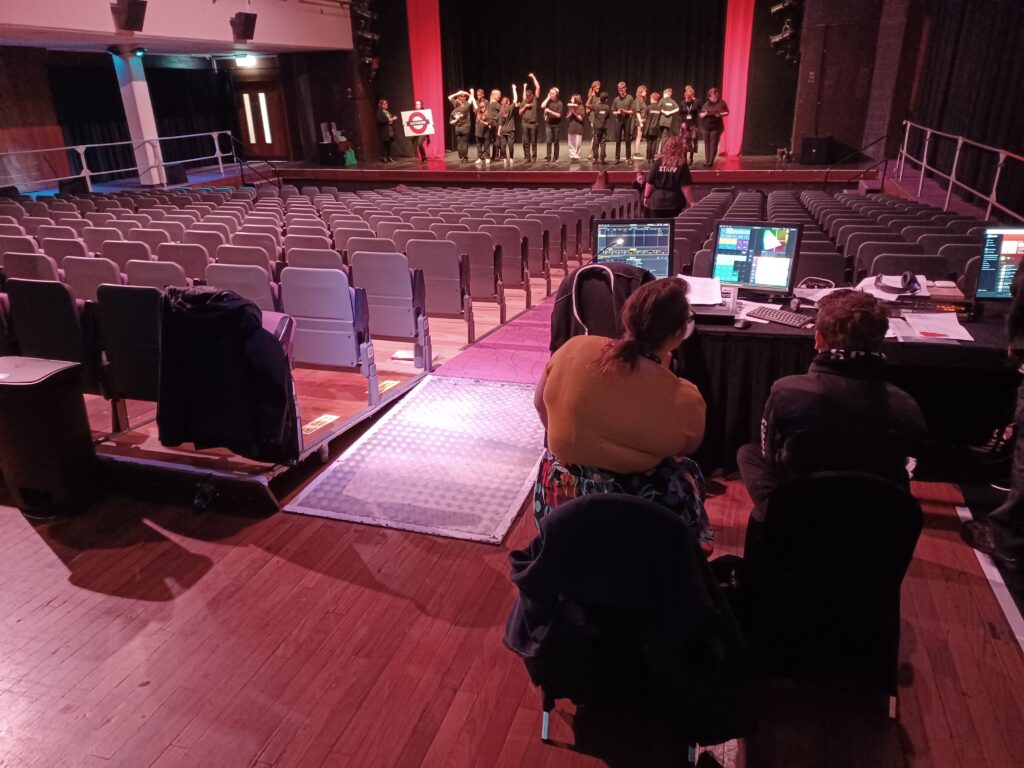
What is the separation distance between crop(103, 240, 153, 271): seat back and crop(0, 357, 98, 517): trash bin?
7.23 ft

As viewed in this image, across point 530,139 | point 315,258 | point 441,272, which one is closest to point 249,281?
point 315,258

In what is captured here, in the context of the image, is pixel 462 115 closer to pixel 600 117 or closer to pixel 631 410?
pixel 600 117

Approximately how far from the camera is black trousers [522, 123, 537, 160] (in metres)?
14.3

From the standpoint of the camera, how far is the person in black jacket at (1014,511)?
2.55m

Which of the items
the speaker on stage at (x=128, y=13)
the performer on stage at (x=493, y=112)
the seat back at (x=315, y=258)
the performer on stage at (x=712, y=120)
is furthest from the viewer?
the performer on stage at (x=493, y=112)

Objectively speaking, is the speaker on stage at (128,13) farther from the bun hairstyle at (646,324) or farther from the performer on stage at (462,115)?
the bun hairstyle at (646,324)

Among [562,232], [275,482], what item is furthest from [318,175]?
[275,482]

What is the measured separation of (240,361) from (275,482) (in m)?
0.67

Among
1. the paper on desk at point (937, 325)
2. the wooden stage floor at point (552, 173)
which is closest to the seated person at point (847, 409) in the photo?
the paper on desk at point (937, 325)

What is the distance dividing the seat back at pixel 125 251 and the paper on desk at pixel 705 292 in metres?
3.95

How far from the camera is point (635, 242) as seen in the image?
3.74 m

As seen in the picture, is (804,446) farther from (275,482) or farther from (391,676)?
(275,482)

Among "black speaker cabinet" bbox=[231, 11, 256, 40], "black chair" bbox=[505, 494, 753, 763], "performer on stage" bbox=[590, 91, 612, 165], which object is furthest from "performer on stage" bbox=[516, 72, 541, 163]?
"black chair" bbox=[505, 494, 753, 763]

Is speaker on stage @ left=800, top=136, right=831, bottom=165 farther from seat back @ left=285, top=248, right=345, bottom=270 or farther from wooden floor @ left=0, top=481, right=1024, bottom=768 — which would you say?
wooden floor @ left=0, top=481, right=1024, bottom=768
